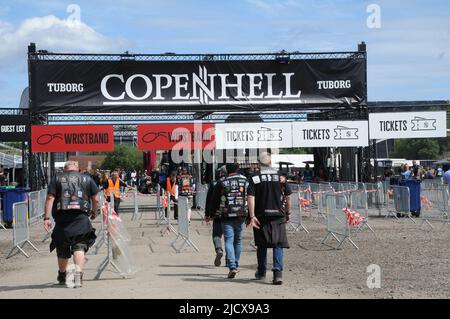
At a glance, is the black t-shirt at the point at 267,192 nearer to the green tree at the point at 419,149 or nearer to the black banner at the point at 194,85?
the black banner at the point at 194,85

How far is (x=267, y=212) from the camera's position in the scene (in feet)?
33.8

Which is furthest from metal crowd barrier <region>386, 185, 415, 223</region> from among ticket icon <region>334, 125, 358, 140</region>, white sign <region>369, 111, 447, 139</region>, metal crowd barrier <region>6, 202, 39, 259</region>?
metal crowd barrier <region>6, 202, 39, 259</region>

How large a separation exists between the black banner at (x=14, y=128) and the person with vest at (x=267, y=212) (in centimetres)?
1688

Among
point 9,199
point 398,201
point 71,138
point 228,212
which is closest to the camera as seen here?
point 228,212

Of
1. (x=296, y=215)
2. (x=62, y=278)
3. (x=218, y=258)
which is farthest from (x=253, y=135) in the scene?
(x=62, y=278)

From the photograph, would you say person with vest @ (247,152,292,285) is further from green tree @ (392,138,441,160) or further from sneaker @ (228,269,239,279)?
green tree @ (392,138,441,160)

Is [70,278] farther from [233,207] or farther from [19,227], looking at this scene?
[19,227]

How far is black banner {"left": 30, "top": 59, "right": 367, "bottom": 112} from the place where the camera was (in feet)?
84.8

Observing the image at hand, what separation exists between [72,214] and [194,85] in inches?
669

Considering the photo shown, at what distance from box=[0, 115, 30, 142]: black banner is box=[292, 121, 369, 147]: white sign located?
9933 millimetres

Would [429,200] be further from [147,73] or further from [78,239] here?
[78,239]
